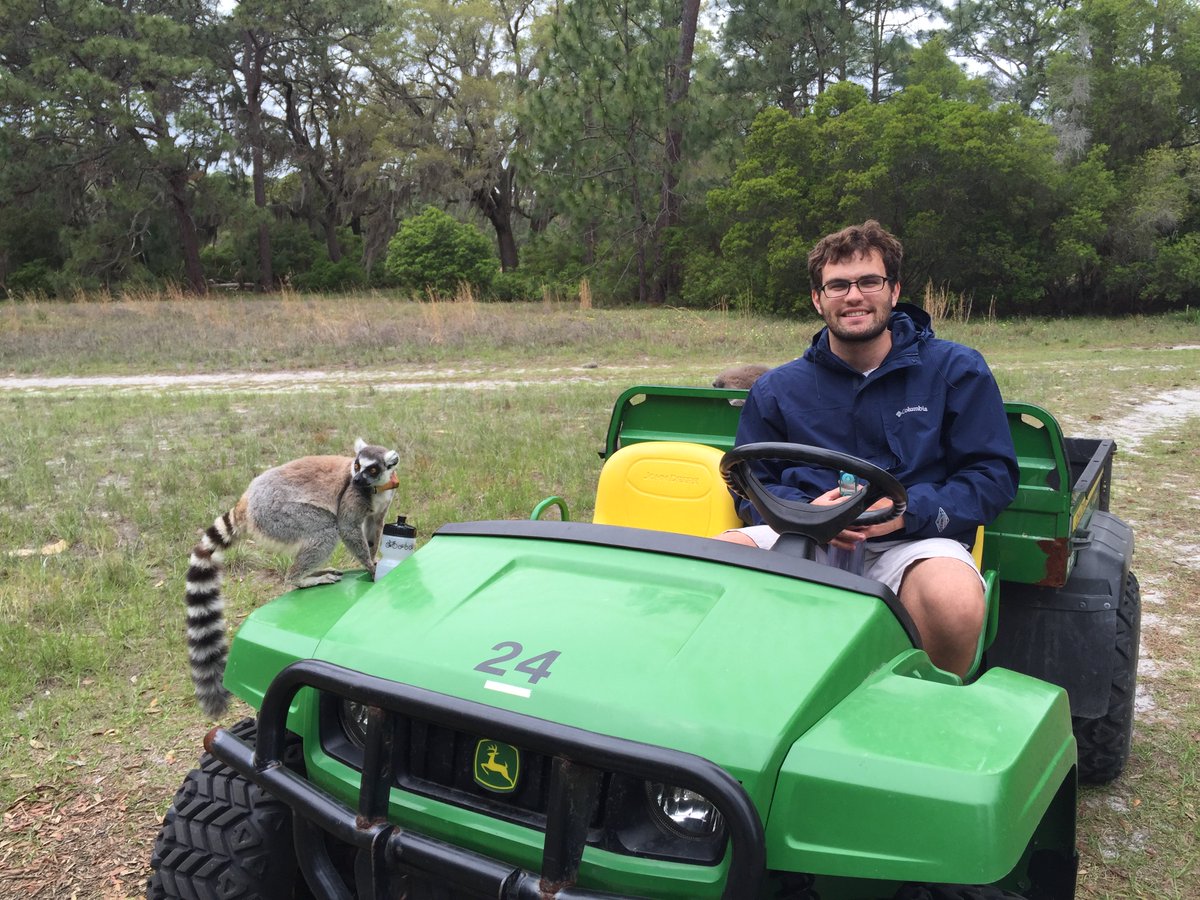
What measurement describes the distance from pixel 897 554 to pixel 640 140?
90.1 feet

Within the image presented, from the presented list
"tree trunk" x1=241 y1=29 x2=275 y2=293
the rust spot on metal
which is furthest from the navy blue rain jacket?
"tree trunk" x1=241 y1=29 x2=275 y2=293

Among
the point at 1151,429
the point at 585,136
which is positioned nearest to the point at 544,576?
the point at 1151,429

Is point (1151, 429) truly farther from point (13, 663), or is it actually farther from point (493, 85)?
point (493, 85)

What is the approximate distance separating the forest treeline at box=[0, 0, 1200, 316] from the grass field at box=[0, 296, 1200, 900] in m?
9.24

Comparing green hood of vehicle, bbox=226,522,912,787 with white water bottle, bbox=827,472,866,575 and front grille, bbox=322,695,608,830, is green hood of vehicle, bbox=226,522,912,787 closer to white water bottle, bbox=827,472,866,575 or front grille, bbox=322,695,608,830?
front grille, bbox=322,695,608,830

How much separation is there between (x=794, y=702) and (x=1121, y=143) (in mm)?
31251

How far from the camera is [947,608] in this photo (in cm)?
243

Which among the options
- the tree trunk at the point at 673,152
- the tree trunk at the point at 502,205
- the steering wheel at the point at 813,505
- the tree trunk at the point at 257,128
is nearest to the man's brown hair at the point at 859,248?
the steering wheel at the point at 813,505

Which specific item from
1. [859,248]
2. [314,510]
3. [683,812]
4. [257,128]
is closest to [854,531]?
[859,248]

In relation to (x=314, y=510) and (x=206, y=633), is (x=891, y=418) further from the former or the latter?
(x=206, y=633)

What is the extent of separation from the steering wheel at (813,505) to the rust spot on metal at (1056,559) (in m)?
0.91

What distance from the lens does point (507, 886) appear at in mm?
1586

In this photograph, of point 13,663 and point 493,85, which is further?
point 493,85

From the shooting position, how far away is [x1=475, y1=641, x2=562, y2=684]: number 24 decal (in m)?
1.75
